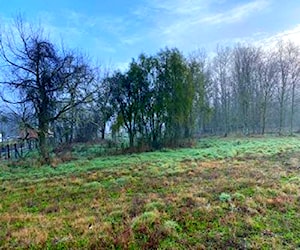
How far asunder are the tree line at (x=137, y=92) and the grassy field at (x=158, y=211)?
7102mm

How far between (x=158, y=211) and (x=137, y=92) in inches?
593

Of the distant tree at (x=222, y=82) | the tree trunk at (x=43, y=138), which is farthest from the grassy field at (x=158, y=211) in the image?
the distant tree at (x=222, y=82)

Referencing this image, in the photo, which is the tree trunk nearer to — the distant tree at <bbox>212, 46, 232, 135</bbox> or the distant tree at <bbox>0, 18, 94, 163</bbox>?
the distant tree at <bbox>0, 18, 94, 163</bbox>

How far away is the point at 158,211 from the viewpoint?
209 inches

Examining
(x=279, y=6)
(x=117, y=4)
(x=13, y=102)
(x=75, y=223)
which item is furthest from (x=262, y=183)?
(x=13, y=102)

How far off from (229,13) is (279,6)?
2.37 meters

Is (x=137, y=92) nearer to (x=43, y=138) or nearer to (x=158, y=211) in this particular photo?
(x=43, y=138)

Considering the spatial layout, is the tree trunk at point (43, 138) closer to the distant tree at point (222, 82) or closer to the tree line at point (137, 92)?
the tree line at point (137, 92)

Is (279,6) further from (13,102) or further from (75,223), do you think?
(13,102)

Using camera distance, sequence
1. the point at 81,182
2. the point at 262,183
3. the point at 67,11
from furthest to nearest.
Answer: the point at 67,11, the point at 81,182, the point at 262,183

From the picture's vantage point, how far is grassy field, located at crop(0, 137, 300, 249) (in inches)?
163

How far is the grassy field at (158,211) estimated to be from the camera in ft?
13.6

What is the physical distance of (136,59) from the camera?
1989 cm

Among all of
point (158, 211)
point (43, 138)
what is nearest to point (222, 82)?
point (43, 138)
